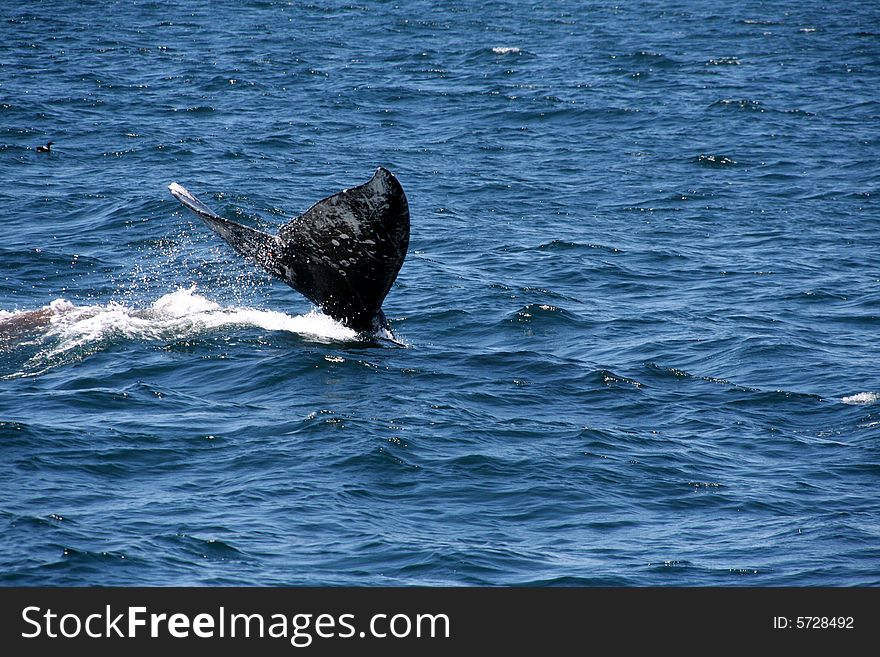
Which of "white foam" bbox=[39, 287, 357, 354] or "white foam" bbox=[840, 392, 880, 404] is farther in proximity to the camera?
"white foam" bbox=[39, 287, 357, 354]

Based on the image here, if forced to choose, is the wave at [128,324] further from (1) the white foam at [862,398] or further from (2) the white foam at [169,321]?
(1) the white foam at [862,398]

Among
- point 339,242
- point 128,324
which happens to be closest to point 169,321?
point 128,324

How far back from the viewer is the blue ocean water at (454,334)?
36.5 feet

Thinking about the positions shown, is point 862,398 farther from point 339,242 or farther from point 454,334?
point 339,242

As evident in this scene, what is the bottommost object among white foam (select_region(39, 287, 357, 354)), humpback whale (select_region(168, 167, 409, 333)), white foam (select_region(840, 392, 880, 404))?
white foam (select_region(840, 392, 880, 404))

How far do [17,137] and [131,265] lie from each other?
10436 mm

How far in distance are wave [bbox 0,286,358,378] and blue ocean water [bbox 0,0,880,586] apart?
7 centimetres

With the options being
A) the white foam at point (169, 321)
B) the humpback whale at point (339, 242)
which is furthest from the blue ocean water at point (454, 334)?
the humpback whale at point (339, 242)

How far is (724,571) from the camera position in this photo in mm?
10688

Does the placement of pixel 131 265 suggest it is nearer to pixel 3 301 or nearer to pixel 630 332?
pixel 3 301

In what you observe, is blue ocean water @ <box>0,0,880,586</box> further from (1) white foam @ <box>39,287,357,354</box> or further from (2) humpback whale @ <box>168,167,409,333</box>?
(2) humpback whale @ <box>168,167,409,333</box>

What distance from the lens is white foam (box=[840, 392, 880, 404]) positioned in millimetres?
15102

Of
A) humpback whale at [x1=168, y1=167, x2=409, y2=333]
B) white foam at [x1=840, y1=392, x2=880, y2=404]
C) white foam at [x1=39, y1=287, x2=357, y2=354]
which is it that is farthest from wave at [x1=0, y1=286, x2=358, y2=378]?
white foam at [x1=840, y1=392, x2=880, y2=404]
